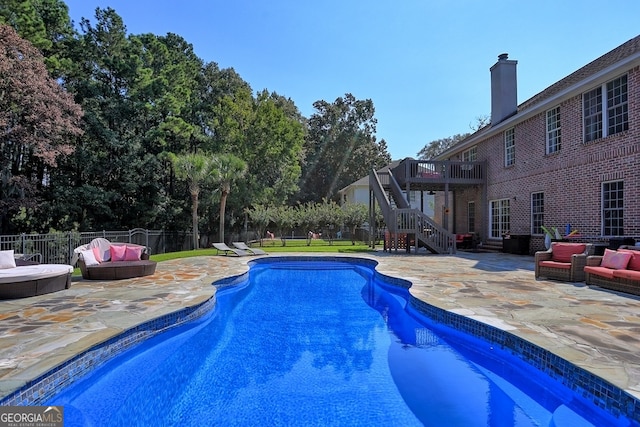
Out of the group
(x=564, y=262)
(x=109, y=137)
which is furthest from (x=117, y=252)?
(x=109, y=137)

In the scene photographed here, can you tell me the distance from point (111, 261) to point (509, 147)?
16.0 meters

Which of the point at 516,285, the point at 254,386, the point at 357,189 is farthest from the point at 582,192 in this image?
the point at 357,189

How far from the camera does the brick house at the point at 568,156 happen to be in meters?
10.6

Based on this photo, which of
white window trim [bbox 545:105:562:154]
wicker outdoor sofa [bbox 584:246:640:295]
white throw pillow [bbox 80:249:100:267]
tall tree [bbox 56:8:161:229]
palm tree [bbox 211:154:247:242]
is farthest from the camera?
tall tree [bbox 56:8:161:229]

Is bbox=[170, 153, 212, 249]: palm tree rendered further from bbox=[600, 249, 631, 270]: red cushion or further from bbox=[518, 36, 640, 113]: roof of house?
bbox=[600, 249, 631, 270]: red cushion

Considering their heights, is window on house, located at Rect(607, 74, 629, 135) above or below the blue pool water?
above

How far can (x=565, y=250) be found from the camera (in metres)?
9.09

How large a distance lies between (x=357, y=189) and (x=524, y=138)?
2260 cm

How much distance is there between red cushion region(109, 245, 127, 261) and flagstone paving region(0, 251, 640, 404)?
0.97 metres

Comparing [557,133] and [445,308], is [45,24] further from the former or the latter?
[557,133]

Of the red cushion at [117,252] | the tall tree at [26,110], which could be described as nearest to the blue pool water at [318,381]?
the red cushion at [117,252]

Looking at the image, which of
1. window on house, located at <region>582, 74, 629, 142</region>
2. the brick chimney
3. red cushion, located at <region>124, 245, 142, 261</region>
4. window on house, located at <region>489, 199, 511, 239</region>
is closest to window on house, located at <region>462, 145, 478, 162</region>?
the brick chimney

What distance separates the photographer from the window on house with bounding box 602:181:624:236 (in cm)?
1091

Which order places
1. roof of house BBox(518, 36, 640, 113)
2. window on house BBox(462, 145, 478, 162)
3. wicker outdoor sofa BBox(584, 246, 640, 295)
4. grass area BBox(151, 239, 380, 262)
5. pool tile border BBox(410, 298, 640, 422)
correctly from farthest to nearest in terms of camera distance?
window on house BBox(462, 145, 478, 162) → grass area BBox(151, 239, 380, 262) → roof of house BBox(518, 36, 640, 113) → wicker outdoor sofa BBox(584, 246, 640, 295) → pool tile border BBox(410, 298, 640, 422)
